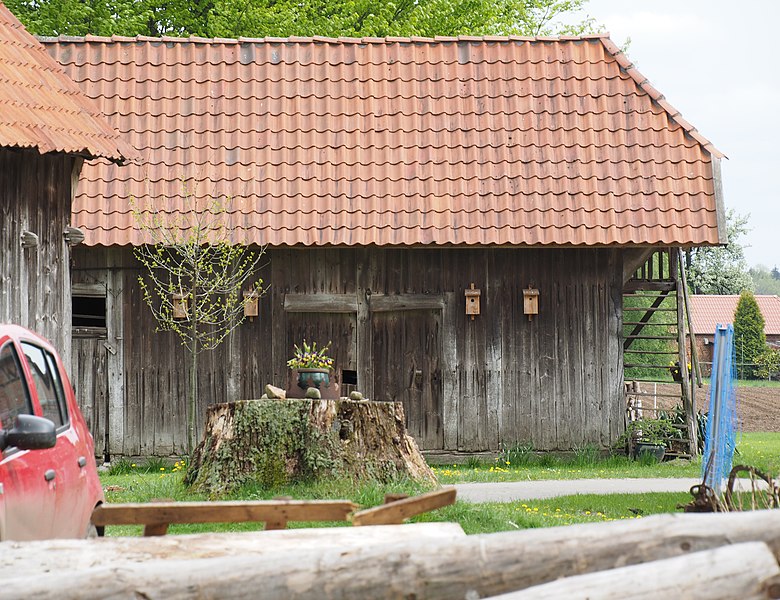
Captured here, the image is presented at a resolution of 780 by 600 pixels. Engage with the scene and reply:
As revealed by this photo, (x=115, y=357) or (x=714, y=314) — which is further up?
(x=714, y=314)

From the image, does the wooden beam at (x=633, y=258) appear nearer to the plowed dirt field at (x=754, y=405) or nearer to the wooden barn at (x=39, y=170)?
the wooden barn at (x=39, y=170)

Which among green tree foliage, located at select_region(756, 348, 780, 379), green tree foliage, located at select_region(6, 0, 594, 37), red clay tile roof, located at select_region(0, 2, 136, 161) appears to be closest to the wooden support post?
red clay tile roof, located at select_region(0, 2, 136, 161)

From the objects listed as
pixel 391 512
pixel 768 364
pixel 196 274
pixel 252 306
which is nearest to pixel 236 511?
pixel 391 512

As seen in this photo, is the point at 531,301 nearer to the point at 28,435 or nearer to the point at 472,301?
the point at 472,301

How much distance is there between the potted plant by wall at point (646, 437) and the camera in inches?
661

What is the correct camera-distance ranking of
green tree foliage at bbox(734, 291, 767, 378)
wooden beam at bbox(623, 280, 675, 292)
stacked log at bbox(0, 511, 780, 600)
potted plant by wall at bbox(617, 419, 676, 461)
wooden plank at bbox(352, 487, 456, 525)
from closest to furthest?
stacked log at bbox(0, 511, 780, 600) → wooden plank at bbox(352, 487, 456, 525) → potted plant by wall at bbox(617, 419, 676, 461) → wooden beam at bbox(623, 280, 675, 292) → green tree foliage at bbox(734, 291, 767, 378)

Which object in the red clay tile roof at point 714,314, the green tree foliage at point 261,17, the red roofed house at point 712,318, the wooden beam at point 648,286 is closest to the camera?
the wooden beam at point 648,286

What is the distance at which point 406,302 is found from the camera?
16.9 metres

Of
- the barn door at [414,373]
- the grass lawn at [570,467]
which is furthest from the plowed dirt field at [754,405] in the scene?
the barn door at [414,373]

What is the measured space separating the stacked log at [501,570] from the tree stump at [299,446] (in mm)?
7379

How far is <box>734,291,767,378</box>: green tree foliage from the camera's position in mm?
59688

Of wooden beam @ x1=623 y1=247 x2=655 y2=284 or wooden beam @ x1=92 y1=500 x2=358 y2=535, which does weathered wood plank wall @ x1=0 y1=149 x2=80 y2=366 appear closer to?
wooden beam @ x1=92 y1=500 x2=358 y2=535

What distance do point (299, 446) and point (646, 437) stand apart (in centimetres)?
753

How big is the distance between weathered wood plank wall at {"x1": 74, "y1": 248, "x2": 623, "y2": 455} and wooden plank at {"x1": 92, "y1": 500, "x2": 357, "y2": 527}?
11827mm
